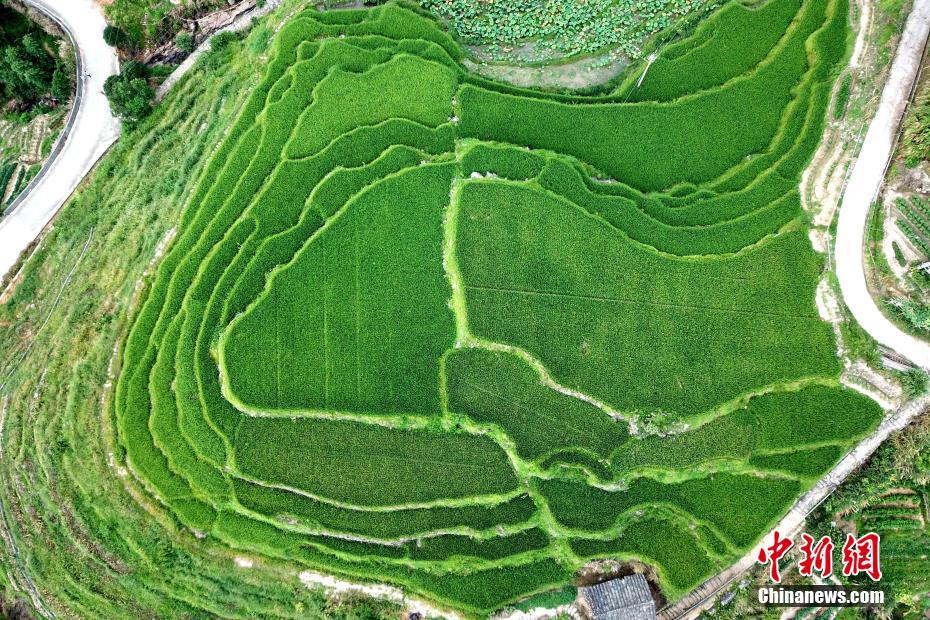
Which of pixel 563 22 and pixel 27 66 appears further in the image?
pixel 27 66

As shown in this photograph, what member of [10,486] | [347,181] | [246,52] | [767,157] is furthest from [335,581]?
[767,157]

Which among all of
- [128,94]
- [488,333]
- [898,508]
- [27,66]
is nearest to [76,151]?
[128,94]

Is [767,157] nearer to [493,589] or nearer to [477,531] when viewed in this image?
[477,531]

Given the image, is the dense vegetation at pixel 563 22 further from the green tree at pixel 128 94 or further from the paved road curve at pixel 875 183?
the green tree at pixel 128 94

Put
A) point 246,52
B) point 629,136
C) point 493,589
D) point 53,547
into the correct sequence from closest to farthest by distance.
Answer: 1. point 493,589
2. point 53,547
3. point 629,136
4. point 246,52
